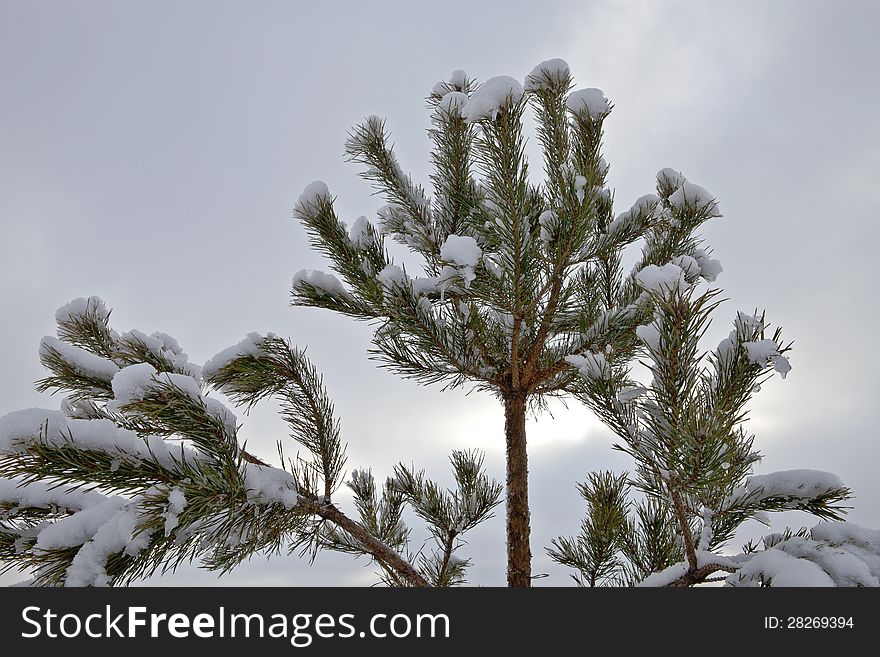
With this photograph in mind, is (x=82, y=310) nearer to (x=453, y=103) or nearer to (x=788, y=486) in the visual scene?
(x=453, y=103)

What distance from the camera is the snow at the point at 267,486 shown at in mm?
1563

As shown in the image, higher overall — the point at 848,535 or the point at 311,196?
the point at 311,196

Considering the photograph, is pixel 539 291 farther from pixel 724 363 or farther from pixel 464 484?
pixel 464 484

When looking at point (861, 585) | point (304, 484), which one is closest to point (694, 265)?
point (861, 585)

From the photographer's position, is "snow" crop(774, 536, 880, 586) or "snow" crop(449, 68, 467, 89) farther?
"snow" crop(449, 68, 467, 89)

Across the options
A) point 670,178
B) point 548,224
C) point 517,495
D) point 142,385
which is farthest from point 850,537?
point 142,385

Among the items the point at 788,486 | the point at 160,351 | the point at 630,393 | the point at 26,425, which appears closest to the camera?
the point at 26,425

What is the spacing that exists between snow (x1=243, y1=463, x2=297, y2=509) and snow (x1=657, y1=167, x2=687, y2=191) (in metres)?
1.93

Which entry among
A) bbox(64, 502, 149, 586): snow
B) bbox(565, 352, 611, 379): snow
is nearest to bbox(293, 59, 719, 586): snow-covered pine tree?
bbox(565, 352, 611, 379): snow

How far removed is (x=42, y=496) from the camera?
1503 millimetres

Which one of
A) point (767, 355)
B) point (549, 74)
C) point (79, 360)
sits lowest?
point (767, 355)

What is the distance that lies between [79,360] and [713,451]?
184 centimetres

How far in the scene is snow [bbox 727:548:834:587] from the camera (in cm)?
121

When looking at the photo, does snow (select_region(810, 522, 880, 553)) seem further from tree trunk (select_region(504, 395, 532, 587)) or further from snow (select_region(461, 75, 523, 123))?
snow (select_region(461, 75, 523, 123))
